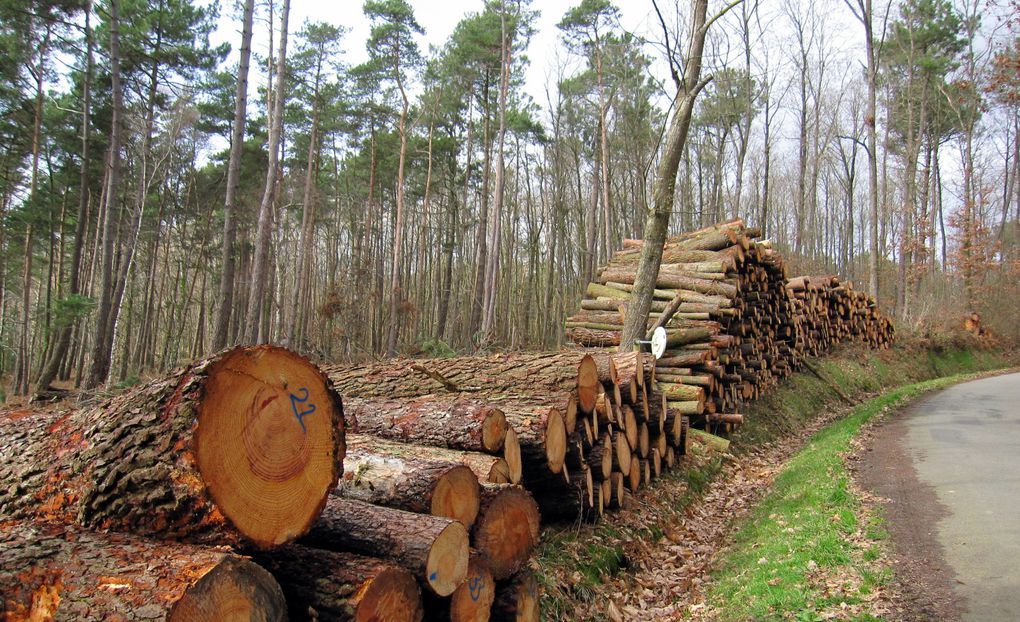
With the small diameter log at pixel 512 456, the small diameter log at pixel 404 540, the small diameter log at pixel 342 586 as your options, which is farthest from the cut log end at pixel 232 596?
the small diameter log at pixel 512 456

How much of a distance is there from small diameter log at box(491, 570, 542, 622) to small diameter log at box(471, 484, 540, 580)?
68mm

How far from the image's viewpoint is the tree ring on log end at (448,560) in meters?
2.90

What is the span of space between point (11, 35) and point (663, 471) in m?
21.7

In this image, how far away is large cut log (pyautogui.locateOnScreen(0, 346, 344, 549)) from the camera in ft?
7.95

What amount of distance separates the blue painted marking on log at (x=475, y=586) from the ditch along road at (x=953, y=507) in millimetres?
2985

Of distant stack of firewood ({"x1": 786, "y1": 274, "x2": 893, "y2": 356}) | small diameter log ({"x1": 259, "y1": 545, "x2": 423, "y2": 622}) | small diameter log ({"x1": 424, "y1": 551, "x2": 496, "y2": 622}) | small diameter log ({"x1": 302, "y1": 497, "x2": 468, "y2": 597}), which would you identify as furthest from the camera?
distant stack of firewood ({"x1": 786, "y1": 274, "x2": 893, "y2": 356})

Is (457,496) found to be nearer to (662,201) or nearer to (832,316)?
(662,201)

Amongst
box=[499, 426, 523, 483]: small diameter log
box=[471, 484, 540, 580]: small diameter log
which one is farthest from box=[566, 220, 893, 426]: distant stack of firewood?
box=[471, 484, 540, 580]: small diameter log

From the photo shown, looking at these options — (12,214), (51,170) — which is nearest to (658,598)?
(12,214)

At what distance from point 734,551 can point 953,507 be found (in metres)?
2.30

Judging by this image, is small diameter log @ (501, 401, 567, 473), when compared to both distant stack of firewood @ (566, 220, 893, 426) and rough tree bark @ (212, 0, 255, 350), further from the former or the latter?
rough tree bark @ (212, 0, 255, 350)

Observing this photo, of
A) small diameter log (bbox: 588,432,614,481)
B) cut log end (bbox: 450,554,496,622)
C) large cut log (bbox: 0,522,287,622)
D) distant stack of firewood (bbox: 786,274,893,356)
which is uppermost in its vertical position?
distant stack of firewood (bbox: 786,274,893,356)

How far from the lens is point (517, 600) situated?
3.56 m

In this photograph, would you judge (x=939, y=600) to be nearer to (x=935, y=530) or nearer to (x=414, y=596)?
(x=935, y=530)
